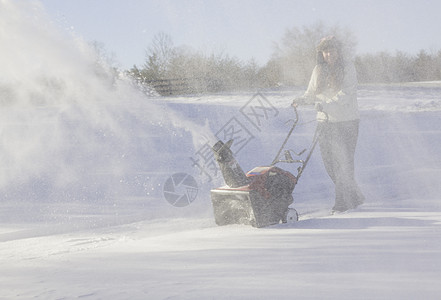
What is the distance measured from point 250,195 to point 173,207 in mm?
1994

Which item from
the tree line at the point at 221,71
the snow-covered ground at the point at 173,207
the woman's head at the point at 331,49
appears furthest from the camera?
the tree line at the point at 221,71

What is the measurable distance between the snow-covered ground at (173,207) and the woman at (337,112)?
0.29m

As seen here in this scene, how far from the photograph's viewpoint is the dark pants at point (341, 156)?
5309 mm

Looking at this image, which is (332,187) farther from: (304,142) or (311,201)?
(304,142)

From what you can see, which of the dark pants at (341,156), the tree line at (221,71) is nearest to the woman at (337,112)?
the dark pants at (341,156)

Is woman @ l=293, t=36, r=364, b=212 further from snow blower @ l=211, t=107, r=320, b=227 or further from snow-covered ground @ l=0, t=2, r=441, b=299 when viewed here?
snow blower @ l=211, t=107, r=320, b=227

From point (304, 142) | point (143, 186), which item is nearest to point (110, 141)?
point (143, 186)

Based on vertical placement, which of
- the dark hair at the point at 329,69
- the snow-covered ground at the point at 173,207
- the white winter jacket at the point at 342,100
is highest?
the dark hair at the point at 329,69

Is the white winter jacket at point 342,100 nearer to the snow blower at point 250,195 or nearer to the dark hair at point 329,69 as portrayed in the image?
the dark hair at point 329,69

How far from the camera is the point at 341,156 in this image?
17.7ft

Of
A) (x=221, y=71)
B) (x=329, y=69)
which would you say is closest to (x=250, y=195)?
(x=329, y=69)

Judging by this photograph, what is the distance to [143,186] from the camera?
7.36m

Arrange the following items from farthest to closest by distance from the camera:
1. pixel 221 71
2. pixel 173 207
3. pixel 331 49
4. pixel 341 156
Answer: pixel 221 71
pixel 173 207
pixel 341 156
pixel 331 49

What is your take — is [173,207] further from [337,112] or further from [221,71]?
[221,71]
